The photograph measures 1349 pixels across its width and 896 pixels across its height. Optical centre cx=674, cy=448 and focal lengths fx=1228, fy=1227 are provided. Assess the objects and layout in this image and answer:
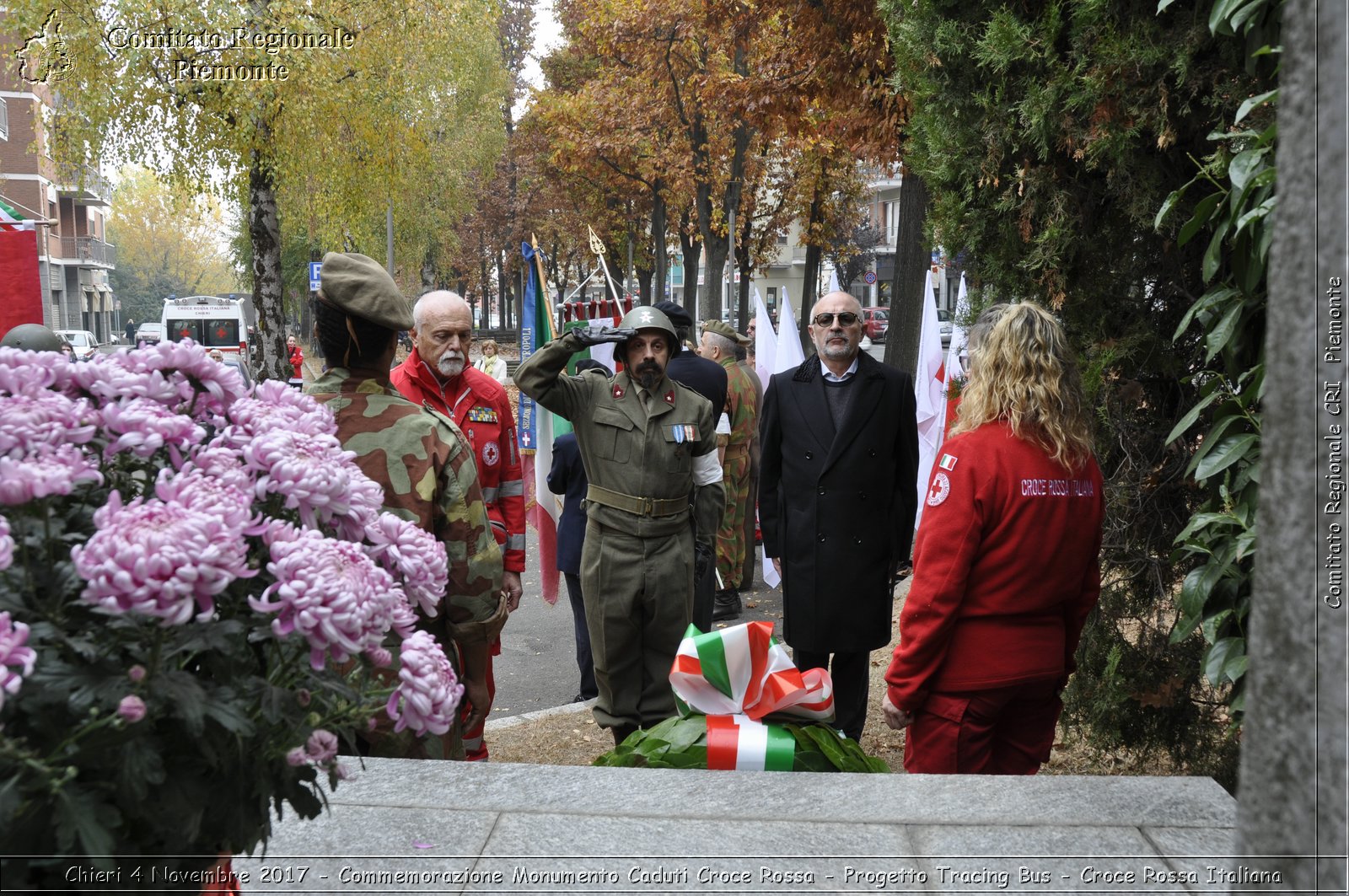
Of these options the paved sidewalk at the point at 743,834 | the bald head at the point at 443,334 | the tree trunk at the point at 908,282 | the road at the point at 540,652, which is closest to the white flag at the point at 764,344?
the tree trunk at the point at 908,282

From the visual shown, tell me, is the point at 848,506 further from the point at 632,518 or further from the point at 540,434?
the point at 540,434

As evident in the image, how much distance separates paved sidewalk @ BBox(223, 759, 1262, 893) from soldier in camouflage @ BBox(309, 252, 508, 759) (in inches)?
31.1

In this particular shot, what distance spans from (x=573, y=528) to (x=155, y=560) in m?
5.68

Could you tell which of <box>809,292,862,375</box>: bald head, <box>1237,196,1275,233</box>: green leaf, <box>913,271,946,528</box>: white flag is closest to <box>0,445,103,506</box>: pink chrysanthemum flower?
<box>1237,196,1275,233</box>: green leaf

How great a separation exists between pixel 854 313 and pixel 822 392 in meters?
0.41

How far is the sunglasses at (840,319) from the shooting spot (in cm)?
580

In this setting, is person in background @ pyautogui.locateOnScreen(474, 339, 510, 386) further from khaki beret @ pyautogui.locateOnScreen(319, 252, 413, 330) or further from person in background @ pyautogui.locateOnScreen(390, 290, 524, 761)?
khaki beret @ pyautogui.locateOnScreen(319, 252, 413, 330)

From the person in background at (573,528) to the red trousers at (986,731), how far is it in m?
3.34

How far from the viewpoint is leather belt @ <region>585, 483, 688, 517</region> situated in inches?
221

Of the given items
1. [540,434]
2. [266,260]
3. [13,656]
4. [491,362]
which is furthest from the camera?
[266,260]

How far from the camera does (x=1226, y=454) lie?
3.11 metres

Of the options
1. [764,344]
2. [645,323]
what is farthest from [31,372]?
[764,344]

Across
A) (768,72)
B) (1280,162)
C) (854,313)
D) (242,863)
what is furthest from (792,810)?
(768,72)

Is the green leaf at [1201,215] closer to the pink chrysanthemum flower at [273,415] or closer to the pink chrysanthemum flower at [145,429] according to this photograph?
the pink chrysanthemum flower at [273,415]
